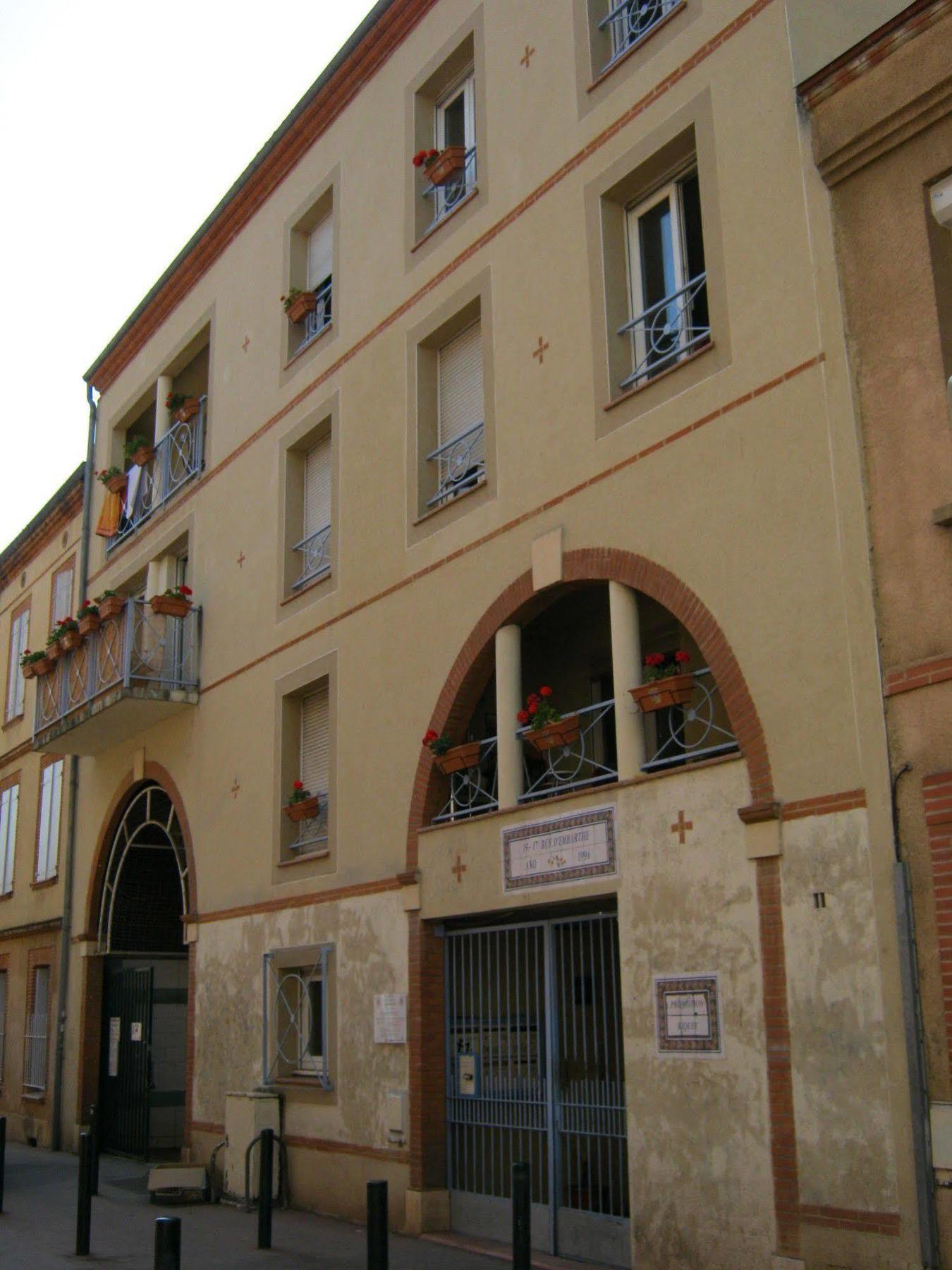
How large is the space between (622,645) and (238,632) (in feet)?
23.3

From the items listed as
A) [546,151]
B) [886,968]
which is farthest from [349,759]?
[886,968]

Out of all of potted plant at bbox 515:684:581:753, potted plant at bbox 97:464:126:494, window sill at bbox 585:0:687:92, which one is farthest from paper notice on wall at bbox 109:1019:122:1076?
window sill at bbox 585:0:687:92

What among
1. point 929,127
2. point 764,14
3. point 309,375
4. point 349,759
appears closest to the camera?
point 929,127

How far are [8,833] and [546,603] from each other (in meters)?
16.1

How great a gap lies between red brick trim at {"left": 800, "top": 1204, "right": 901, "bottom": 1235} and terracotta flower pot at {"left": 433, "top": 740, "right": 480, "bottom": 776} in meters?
4.61

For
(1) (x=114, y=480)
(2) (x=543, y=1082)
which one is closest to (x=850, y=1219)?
(2) (x=543, y=1082)

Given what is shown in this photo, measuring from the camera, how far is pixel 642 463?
9727 mm

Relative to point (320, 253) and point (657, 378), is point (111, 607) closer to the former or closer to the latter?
point (320, 253)

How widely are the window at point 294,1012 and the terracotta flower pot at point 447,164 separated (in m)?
7.23

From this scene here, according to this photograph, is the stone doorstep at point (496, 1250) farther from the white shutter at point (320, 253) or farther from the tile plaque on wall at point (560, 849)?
the white shutter at point (320, 253)

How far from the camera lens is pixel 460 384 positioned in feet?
41.2

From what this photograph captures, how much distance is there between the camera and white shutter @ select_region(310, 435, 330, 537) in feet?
48.3

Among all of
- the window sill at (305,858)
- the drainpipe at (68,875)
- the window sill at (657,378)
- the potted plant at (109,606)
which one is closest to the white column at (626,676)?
the window sill at (657,378)

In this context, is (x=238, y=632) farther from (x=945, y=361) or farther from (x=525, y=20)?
(x=945, y=361)
